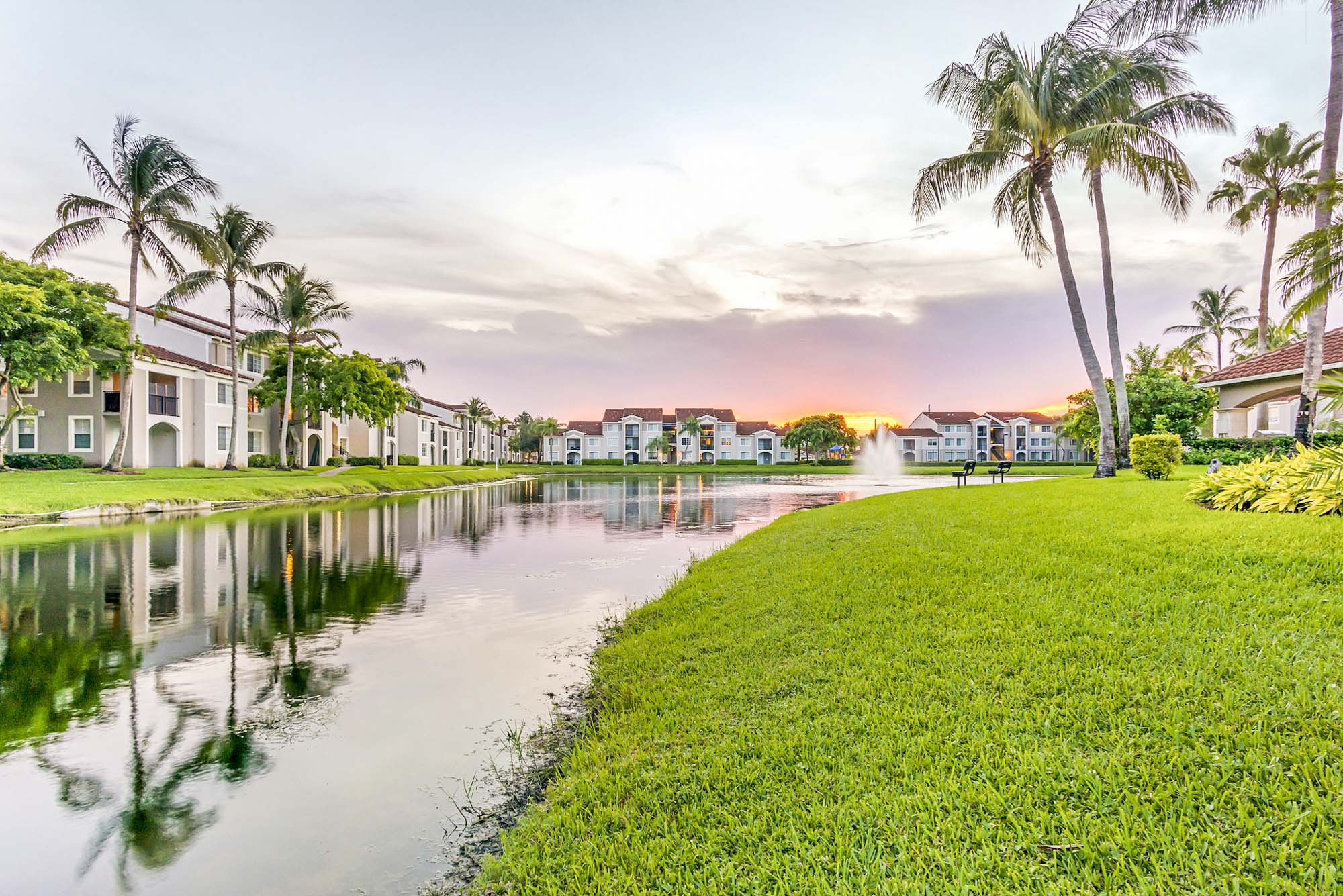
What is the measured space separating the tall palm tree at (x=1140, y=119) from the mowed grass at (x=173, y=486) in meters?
32.8

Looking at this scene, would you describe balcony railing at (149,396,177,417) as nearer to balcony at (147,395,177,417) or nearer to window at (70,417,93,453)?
balcony at (147,395,177,417)

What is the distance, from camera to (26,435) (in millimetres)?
33844

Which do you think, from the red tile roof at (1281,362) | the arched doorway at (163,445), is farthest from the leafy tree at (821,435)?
the arched doorway at (163,445)

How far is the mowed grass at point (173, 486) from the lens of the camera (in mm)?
20859

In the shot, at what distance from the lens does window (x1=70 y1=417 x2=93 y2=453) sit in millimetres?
34094

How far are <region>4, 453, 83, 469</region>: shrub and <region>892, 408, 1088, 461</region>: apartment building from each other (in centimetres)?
10757

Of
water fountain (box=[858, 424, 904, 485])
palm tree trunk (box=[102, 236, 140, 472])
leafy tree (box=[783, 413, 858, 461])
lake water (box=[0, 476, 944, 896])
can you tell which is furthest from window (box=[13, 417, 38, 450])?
leafy tree (box=[783, 413, 858, 461])

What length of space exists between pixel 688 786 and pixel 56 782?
179 inches

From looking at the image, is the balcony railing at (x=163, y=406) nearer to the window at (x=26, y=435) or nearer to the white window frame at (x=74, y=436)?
the white window frame at (x=74, y=436)

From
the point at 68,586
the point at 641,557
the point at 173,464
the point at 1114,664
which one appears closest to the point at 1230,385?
the point at 641,557

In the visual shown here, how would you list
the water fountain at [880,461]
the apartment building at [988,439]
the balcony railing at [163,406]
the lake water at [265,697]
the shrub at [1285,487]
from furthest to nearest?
the apartment building at [988,439] → the water fountain at [880,461] → the balcony railing at [163,406] → the shrub at [1285,487] → the lake water at [265,697]

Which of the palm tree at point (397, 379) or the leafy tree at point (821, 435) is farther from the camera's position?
the leafy tree at point (821, 435)

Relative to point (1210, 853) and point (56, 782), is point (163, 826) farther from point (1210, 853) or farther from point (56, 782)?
point (1210, 853)

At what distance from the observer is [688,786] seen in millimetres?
3678
